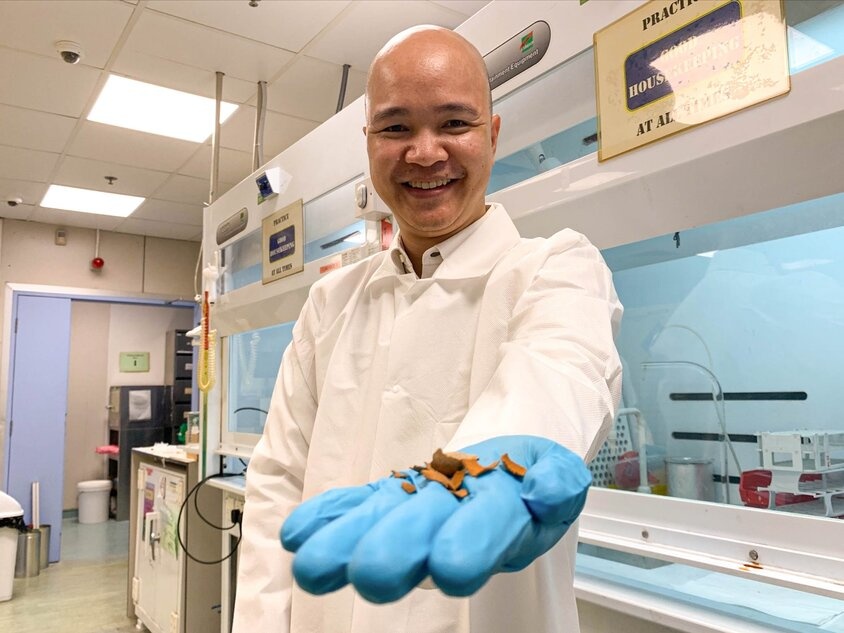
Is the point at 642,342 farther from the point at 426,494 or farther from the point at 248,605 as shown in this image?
the point at 426,494

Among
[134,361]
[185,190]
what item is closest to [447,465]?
[185,190]

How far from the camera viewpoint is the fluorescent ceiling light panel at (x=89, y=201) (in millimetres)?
4891

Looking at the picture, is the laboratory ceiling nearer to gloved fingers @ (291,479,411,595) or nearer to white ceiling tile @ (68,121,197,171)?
white ceiling tile @ (68,121,197,171)

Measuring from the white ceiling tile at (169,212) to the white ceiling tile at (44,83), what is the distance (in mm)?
1693

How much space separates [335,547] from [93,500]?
7179mm

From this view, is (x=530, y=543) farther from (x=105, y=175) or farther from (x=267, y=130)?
(x=105, y=175)

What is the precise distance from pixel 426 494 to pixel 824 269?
40.0 inches

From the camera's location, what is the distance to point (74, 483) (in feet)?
22.4

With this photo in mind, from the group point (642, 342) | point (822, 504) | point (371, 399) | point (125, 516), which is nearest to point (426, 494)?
point (371, 399)

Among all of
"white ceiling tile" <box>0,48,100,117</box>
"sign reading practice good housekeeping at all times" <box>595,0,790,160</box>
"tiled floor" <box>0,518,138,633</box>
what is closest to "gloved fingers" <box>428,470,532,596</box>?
"sign reading practice good housekeeping at all times" <box>595,0,790,160</box>

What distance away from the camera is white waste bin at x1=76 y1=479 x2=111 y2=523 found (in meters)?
6.50

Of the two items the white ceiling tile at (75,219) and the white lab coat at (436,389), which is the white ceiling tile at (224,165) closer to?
the white ceiling tile at (75,219)

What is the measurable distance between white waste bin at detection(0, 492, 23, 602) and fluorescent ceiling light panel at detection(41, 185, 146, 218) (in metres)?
2.27

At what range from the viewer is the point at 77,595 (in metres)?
4.14
